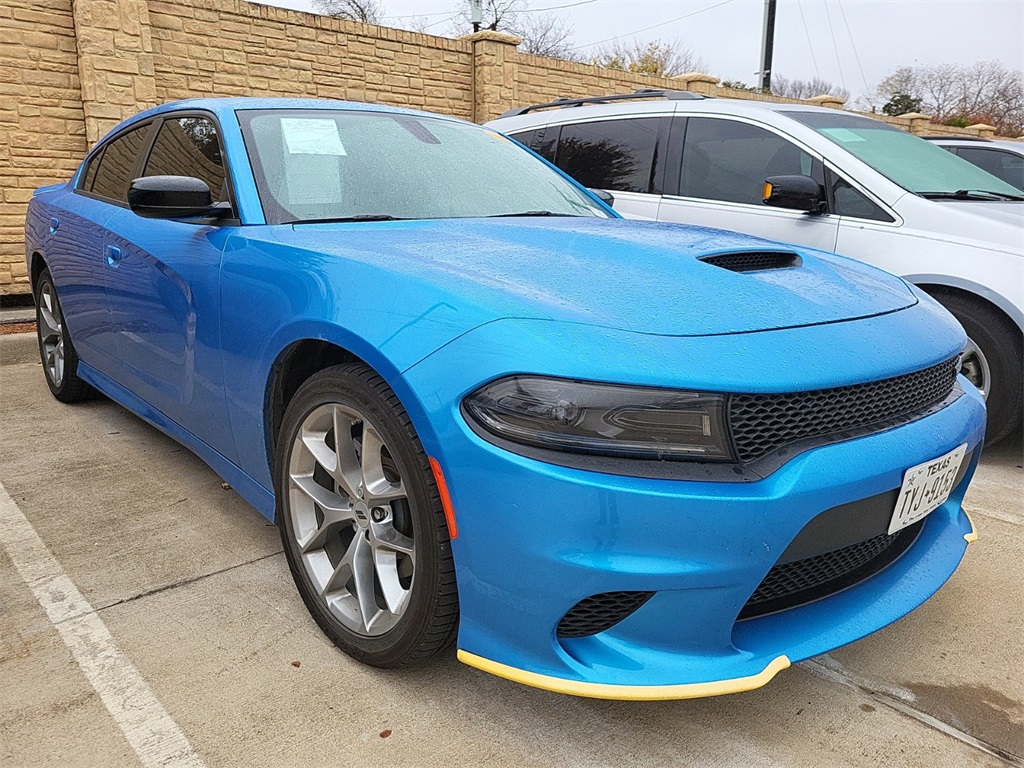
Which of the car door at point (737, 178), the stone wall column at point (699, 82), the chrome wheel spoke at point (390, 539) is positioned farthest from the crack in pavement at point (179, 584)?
the stone wall column at point (699, 82)

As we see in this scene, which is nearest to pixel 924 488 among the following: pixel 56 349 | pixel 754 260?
pixel 754 260

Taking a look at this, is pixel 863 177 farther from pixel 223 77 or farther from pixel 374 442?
pixel 223 77

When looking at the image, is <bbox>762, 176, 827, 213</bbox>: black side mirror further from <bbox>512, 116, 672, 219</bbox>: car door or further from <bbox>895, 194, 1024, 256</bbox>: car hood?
<bbox>512, 116, 672, 219</bbox>: car door

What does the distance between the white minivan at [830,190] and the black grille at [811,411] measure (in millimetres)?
2138

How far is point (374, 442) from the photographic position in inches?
76.4

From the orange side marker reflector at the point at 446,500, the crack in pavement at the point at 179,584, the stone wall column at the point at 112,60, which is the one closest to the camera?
the orange side marker reflector at the point at 446,500

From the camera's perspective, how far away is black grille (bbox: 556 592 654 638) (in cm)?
159

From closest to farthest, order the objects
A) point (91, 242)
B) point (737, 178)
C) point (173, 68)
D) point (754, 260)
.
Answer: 1. point (754, 260)
2. point (91, 242)
3. point (737, 178)
4. point (173, 68)

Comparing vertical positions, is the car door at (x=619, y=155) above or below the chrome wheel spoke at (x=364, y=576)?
above

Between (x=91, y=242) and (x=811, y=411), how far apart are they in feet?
10.3

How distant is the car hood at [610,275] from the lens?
5.71 feet

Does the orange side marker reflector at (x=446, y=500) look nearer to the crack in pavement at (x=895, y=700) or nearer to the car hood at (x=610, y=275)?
the car hood at (x=610, y=275)

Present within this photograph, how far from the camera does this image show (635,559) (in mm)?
1536

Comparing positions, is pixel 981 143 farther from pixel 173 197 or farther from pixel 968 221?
pixel 173 197
